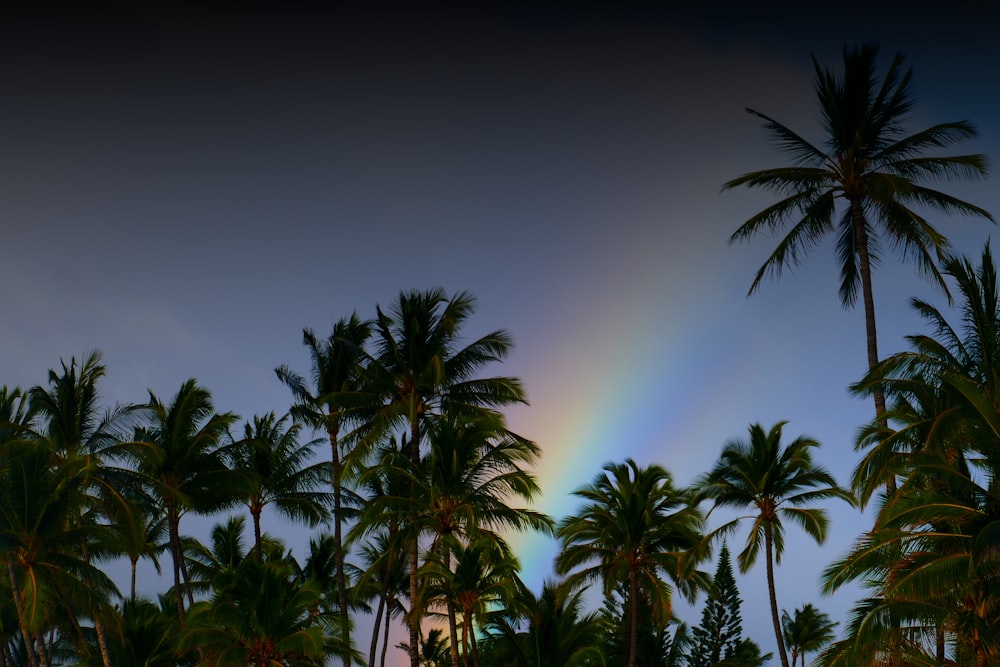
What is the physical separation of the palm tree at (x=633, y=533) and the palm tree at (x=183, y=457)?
12.5m

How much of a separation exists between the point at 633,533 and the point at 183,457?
1583 centimetres

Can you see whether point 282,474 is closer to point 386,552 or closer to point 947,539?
point 386,552

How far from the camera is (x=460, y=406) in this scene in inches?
1375

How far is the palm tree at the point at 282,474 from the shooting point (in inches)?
1527

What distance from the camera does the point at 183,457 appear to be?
115ft

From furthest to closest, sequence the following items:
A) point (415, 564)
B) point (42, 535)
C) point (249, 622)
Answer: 1. point (415, 564)
2. point (42, 535)
3. point (249, 622)

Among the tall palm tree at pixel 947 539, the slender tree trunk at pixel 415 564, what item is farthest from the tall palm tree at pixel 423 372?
the tall palm tree at pixel 947 539

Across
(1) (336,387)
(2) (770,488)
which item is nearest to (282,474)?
(1) (336,387)

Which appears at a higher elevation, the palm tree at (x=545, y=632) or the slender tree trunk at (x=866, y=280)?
the slender tree trunk at (x=866, y=280)

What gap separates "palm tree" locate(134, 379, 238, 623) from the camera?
34.9m

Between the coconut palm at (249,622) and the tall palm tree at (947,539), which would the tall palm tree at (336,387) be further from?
the tall palm tree at (947,539)

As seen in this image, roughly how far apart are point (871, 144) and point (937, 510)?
1344cm

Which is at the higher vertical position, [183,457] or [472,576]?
[183,457]

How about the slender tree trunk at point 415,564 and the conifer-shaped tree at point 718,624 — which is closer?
the slender tree trunk at point 415,564
